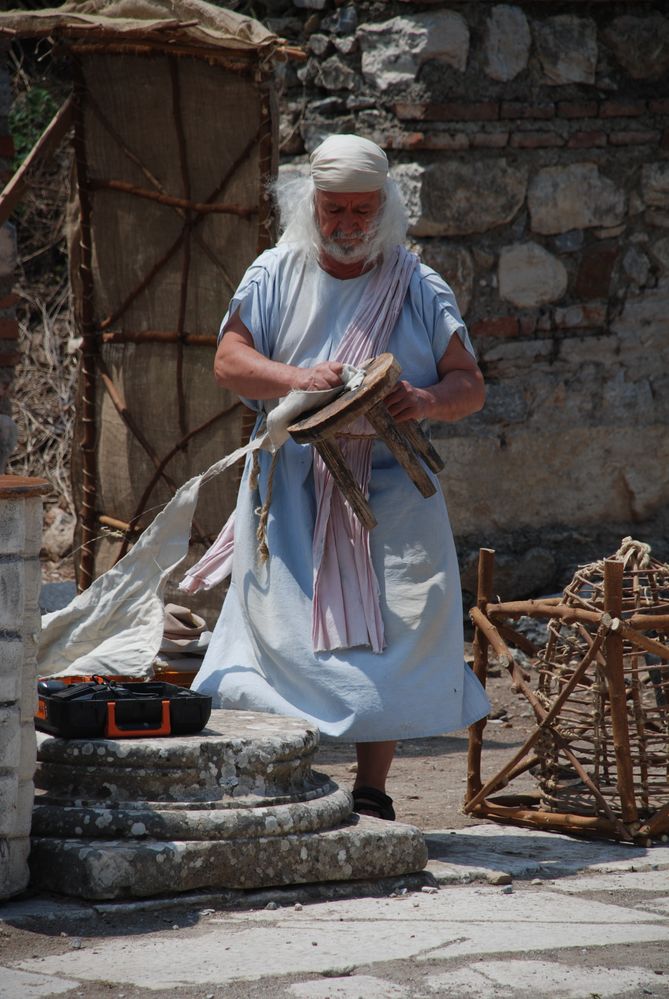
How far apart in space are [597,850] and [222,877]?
3.72ft

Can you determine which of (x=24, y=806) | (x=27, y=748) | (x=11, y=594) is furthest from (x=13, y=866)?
(x=11, y=594)

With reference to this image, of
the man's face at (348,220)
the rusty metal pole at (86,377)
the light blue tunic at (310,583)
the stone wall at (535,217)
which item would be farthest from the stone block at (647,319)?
the man's face at (348,220)

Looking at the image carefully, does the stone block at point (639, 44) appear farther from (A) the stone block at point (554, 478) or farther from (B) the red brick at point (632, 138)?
(A) the stone block at point (554, 478)

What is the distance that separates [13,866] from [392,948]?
0.75 meters

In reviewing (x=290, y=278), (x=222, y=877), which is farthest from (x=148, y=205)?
(x=222, y=877)

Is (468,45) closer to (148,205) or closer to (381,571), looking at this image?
(148,205)

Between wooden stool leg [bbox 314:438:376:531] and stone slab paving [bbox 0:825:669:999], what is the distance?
861mm

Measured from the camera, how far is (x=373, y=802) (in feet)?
11.3

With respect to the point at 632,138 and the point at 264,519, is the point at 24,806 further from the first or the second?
the point at 632,138

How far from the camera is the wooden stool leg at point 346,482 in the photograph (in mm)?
3391

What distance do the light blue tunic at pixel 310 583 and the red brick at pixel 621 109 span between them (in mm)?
2401

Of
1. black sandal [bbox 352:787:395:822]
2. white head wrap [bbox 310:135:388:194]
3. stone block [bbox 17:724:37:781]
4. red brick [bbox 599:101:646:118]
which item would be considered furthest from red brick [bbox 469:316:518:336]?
stone block [bbox 17:724:37:781]

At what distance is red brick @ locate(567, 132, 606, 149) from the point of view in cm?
568

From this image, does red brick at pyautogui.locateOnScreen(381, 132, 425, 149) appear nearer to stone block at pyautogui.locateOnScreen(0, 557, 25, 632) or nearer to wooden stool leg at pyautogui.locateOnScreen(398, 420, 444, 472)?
wooden stool leg at pyautogui.locateOnScreen(398, 420, 444, 472)
